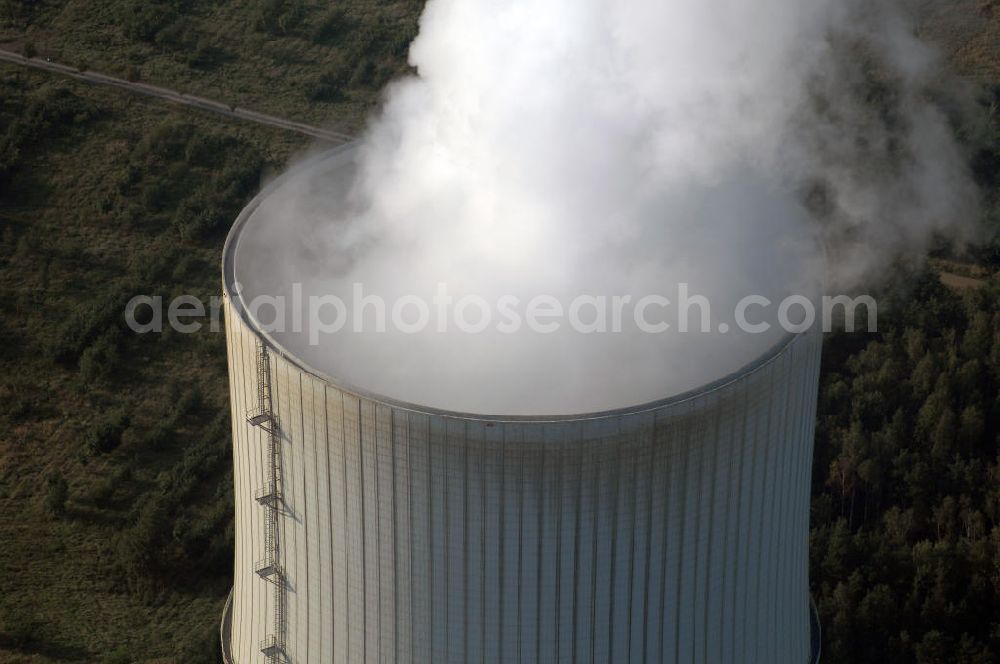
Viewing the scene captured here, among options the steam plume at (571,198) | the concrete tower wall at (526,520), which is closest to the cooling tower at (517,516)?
the concrete tower wall at (526,520)

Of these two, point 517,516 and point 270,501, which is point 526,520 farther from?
point 270,501

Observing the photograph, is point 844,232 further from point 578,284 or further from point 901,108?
point 578,284

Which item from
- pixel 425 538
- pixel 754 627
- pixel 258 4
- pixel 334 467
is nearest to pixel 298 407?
pixel 334 467

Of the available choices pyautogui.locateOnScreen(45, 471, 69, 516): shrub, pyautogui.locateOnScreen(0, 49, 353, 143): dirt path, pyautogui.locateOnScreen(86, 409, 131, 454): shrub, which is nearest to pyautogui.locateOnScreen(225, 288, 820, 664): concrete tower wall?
pyautogui.locateOnScreen(45, 471, 69, 516): shrub

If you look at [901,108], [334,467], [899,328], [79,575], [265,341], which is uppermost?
[901,108]

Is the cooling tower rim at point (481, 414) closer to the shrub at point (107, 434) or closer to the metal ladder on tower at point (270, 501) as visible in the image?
the metal ladder on tower at point (270, 501)

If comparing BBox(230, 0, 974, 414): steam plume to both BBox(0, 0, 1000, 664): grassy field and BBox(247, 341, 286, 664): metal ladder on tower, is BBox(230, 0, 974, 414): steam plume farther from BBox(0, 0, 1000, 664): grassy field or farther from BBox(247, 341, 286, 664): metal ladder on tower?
BBox(0, 0, 1000, 664): grassy field
